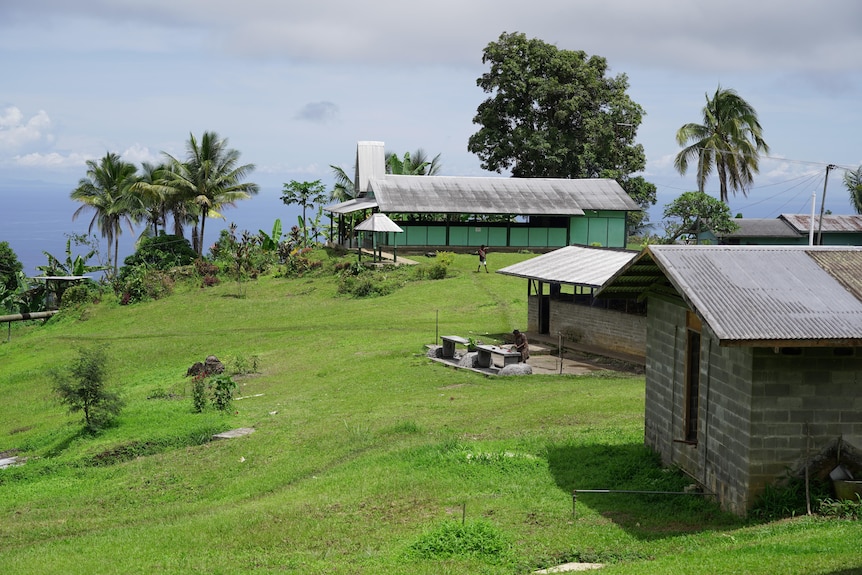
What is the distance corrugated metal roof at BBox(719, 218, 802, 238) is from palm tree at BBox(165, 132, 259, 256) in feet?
102

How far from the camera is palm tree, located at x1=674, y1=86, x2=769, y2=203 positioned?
203ft

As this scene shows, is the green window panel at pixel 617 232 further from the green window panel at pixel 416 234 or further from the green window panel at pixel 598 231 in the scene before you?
the green window panel at pixel 416 234

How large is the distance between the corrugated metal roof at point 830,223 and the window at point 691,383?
47.9m

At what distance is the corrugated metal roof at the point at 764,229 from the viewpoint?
60.0 m

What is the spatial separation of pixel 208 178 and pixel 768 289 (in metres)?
51.3

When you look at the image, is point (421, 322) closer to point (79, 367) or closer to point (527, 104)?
point (79, 367)

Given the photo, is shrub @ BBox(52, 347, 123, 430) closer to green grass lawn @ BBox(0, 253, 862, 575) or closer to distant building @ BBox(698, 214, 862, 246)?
green grass lawn @ BBox(0, 253, 862, 575)

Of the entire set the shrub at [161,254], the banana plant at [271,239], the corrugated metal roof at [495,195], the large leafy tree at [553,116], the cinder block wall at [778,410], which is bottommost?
the cinder block wall at [778,410]

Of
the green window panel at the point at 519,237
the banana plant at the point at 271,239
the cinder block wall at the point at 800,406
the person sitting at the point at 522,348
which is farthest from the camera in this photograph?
the banana plant at the point at 271,239

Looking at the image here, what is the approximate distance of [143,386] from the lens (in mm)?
31750

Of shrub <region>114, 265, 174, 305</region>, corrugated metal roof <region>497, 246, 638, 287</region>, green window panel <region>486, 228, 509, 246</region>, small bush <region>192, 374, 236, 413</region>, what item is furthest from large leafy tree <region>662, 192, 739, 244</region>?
small bush <region>192, 374, 236, 413</region>

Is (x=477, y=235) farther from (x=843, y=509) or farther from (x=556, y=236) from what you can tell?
(x=843, y=509)

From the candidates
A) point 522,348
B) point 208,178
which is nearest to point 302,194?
point 208,178

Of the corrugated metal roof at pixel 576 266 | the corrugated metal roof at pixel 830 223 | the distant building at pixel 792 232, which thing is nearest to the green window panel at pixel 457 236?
the distant building at pixel 792 232
